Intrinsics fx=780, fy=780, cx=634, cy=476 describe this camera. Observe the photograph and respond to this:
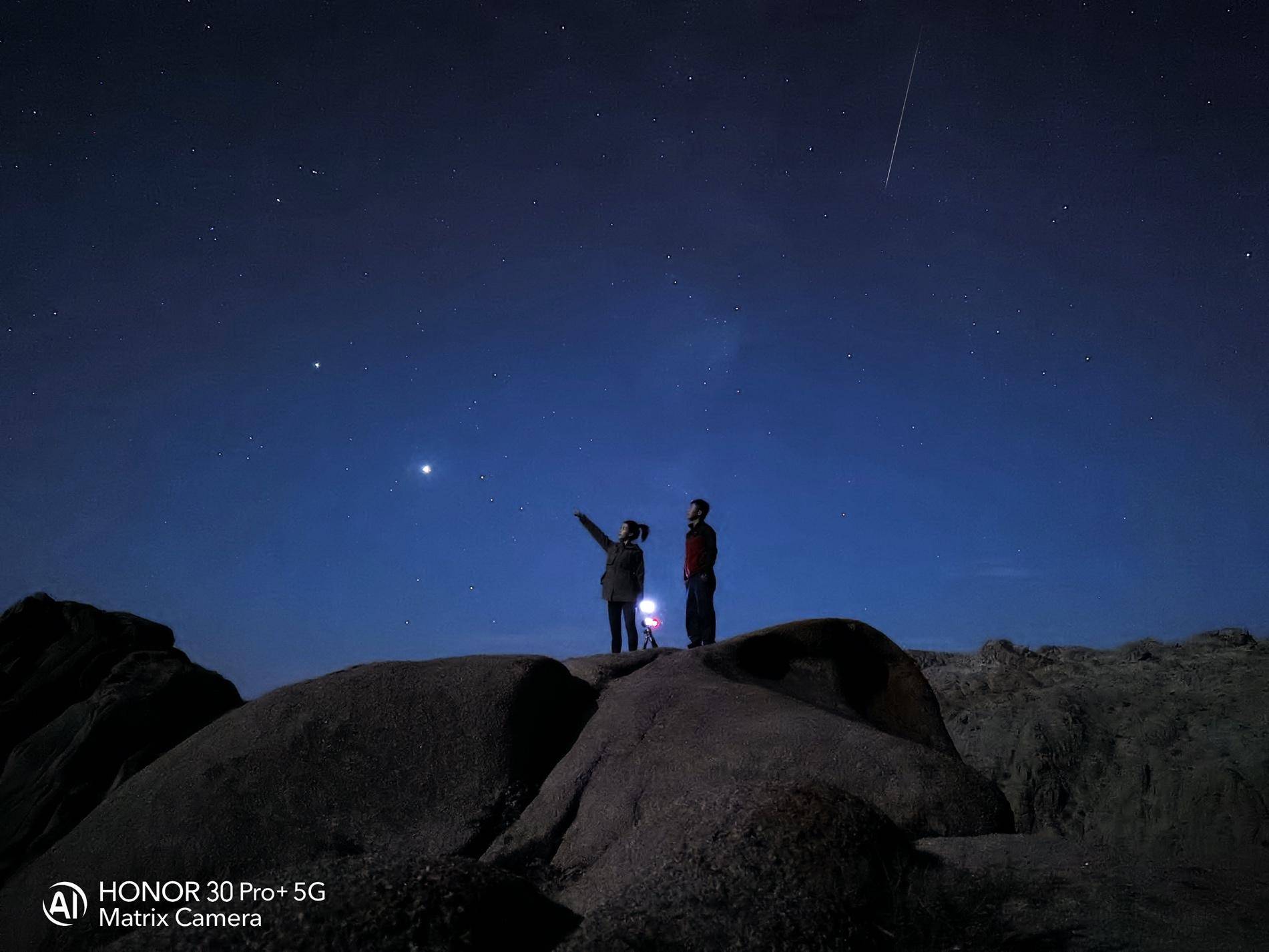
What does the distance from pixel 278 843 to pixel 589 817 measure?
1695 millimetres

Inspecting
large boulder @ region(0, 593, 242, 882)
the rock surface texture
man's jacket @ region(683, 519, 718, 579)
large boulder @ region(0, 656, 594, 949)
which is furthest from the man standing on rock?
large boulder @ region(0, 593, 242, 882)

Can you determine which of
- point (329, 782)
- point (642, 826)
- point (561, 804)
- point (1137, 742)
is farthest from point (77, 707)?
point (1137, 742)

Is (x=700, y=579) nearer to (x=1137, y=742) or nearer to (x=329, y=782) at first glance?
(x=329, y=782)

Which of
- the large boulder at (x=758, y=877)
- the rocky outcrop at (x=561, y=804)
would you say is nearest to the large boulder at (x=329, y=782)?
the rocky outcrop at (x=561, y=804)

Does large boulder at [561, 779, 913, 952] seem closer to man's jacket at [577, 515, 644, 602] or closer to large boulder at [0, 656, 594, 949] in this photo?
large boulder at [0, 656, 594, 949]

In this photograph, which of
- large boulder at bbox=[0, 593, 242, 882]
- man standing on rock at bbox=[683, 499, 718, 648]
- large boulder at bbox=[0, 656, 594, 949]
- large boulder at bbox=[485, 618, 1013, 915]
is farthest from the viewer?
man standing on rock at bbox=[683, 499, 718, 648]

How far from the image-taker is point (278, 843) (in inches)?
167

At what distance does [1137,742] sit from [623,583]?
661cm

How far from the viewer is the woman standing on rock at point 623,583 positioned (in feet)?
27.1

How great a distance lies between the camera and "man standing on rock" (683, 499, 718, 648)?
779 centimetres

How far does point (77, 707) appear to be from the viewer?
5734mm

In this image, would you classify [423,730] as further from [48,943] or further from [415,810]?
[48,943]

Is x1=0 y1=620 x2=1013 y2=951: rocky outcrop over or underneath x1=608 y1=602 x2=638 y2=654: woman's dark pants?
underneath

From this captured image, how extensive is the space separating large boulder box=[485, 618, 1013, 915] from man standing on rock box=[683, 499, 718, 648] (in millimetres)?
1615
